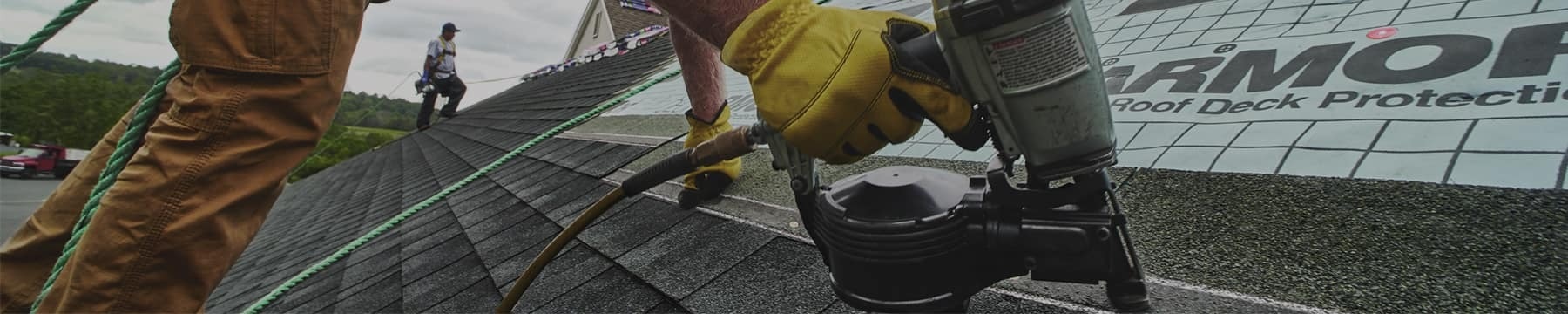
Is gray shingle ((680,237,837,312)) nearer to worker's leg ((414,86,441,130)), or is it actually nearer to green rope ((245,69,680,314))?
green rope ((245,69,680,314))

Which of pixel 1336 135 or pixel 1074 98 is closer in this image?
pixel 1074 98

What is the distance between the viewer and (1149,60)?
6.36ft

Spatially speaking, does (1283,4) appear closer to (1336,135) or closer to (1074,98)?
(1336,135)

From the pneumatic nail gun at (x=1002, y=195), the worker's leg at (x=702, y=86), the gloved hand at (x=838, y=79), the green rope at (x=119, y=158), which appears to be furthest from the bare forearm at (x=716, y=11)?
the worker's leg at (x=702, y=86)

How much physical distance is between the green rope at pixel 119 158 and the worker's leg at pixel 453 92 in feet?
28.9

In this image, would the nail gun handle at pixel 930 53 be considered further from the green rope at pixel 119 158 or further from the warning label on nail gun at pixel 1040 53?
the green rope at pixel 119 158

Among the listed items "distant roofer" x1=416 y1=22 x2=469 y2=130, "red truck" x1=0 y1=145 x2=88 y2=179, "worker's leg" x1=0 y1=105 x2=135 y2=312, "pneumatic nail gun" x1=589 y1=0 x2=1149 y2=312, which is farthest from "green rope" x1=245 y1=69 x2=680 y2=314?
"red truck" x1=0 y1=145 x2=88 y2=179

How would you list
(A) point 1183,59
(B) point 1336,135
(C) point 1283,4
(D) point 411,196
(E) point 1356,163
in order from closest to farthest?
(E) point 1356,163, (B) point 1336,135, (A) point 1183,59, (C) point 1283,4, (D) point 411,196

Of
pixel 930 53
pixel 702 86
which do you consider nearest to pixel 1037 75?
pixel 930 53

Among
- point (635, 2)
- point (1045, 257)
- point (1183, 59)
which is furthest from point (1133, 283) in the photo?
point (635, 2)

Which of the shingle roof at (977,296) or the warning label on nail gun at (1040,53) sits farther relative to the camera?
the shingle roof at (977,296)

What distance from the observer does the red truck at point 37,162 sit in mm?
14641

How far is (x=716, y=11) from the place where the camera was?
0.89m

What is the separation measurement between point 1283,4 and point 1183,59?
0.51 meters
